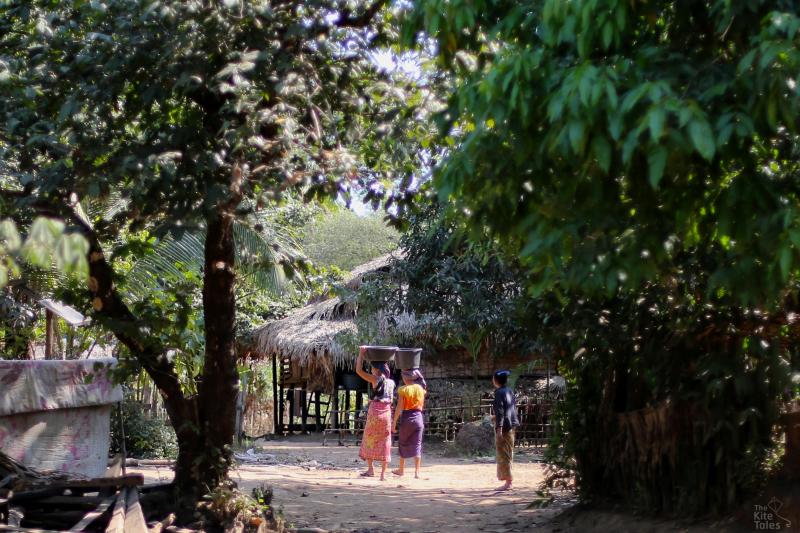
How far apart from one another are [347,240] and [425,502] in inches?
1054

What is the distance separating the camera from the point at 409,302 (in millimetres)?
12547

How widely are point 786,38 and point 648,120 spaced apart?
2.54 feet

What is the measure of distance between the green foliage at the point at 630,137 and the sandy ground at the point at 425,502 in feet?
12.1

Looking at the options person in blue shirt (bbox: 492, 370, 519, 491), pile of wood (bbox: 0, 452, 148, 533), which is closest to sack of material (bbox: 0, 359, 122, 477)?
pile of wood (bbox: 0, 452, 148, 533)

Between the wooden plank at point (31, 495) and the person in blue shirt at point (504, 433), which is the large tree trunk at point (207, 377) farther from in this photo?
the person in blue shirt at point (504, 433)

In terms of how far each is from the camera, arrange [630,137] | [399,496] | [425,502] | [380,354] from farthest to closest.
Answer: [380,354] → [399,496] → [425,502] → [630,137]

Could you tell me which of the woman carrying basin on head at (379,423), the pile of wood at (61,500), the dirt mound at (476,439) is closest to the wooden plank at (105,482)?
the pile of wood at (61,500)

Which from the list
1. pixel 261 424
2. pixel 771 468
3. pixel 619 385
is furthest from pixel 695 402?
pixel 261 424

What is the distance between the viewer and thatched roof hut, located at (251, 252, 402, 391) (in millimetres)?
20688

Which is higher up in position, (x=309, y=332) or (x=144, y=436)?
(x=309, y=332)

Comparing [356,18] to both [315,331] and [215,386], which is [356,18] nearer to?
[215,386]

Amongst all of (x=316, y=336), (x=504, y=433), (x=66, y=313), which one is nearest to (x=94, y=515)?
(x=66, y=313)

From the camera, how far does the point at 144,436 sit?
14.6 meters

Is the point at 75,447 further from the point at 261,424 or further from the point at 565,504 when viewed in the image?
the point at 261,424
